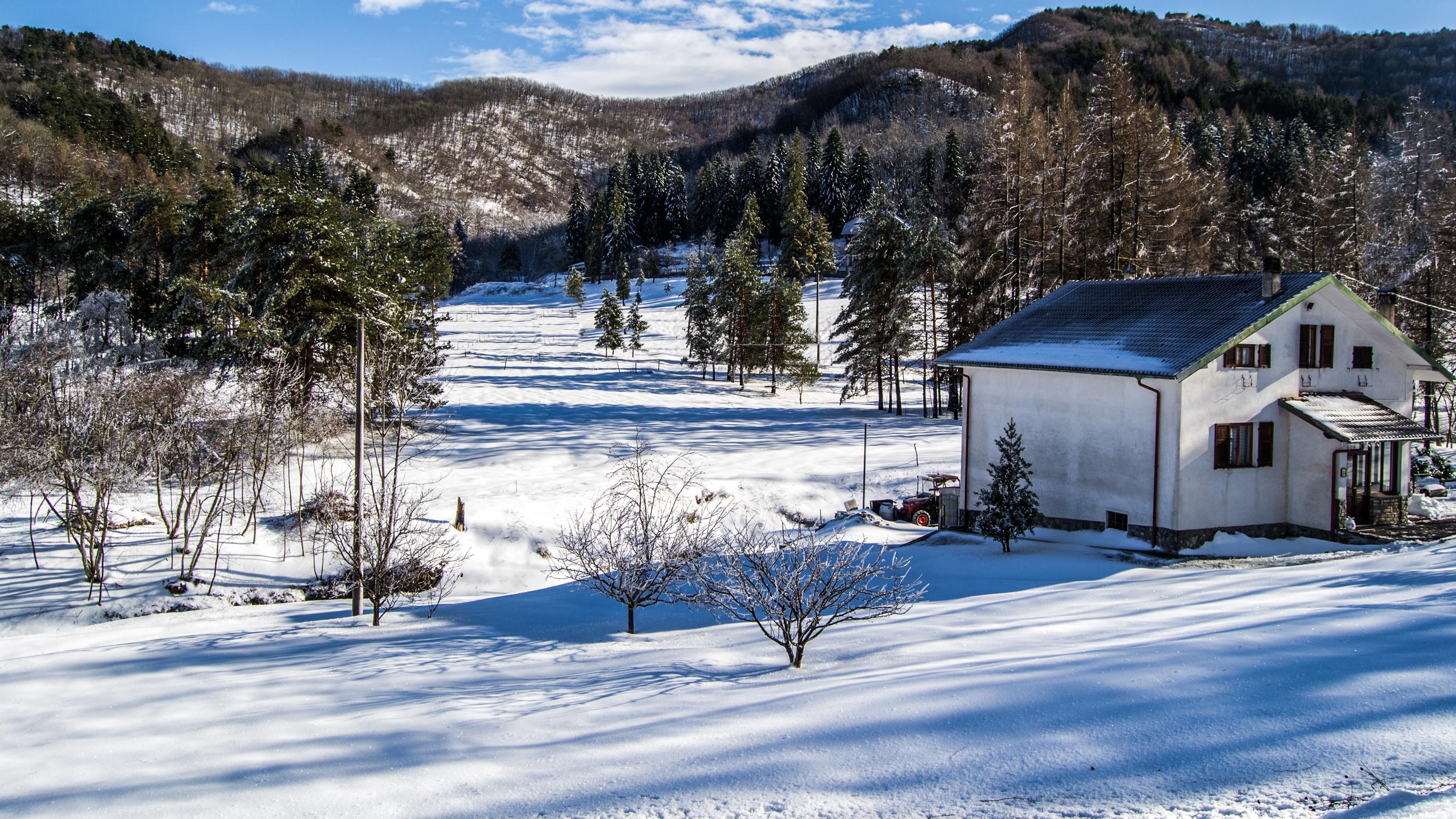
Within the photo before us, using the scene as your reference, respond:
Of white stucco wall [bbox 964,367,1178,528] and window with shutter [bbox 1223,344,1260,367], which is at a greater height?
window with shutter [bbox 1223,344,1260,367]

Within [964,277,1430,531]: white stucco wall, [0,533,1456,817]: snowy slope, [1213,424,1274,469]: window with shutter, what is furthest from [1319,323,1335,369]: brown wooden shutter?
[0,533,1456,817]: snowy slope

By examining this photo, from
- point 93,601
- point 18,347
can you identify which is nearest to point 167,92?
point 18,347

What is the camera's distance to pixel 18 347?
29.6m

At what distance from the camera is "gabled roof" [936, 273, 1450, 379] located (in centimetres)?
1855

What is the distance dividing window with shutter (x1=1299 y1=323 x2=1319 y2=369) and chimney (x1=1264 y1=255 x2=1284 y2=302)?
4.83 ft

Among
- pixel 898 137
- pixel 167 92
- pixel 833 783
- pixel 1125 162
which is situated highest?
pixel 167 92

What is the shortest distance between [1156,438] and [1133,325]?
369 centimetres

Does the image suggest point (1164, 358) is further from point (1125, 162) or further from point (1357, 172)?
point (1357, 172)

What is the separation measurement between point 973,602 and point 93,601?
20548mm

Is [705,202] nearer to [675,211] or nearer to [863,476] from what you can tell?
[675,211]

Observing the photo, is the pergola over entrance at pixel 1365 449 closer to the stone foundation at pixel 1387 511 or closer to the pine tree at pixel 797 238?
the stone foundation at pixel 1387 511

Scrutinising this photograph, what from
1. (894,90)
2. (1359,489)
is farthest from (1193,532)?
(894,90)

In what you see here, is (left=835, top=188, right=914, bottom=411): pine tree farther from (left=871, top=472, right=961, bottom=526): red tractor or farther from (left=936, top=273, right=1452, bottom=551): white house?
(left=936, top=273, right=1452, bottom=551): white house

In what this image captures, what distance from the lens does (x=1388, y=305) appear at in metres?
22.1
